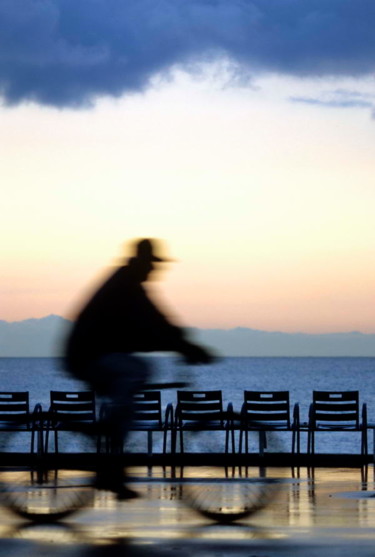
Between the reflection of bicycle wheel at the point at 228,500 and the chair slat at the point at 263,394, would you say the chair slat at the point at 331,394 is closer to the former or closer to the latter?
the chair slat at the point at 263,394

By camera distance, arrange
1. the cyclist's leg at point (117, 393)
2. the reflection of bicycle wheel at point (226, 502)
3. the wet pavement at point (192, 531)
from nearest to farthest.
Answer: the wet pavement at point (192, 531) < the cyclist's leg at point (117, 393) < the reflection of bicycle wheel at point (226, 502)

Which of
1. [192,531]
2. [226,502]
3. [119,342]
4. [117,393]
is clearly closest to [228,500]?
[226,502]

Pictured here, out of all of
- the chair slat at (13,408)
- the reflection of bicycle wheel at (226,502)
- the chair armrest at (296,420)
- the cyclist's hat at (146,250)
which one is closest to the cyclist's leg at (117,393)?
the cyclist's hat at (146,250)

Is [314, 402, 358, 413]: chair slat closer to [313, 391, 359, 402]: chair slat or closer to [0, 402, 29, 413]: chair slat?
[313, 391, 359, 402]: chair slat

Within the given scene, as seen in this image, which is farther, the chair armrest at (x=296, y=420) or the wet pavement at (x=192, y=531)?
the chair armrest at (x=296, y=420)

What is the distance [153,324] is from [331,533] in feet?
5.48

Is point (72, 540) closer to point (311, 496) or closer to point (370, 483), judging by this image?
point (311, 496)

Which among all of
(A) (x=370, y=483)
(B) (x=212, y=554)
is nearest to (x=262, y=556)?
(B) (x=212, y=554)

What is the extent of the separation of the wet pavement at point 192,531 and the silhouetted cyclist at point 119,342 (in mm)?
421

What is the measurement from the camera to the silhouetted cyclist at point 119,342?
22.8ft

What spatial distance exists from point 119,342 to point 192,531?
50.6 inches

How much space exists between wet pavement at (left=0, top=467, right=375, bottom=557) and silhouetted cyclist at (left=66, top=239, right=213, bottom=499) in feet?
1.38

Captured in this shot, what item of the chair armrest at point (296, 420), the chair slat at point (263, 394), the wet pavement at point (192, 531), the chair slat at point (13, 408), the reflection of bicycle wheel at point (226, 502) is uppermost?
the chair slat at point (263, 394)

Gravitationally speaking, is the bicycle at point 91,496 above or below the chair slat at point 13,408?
below
